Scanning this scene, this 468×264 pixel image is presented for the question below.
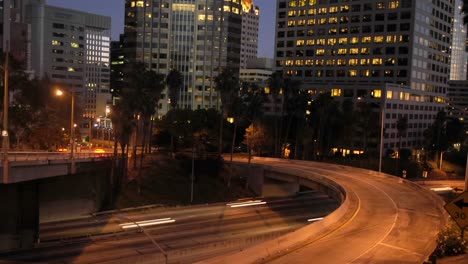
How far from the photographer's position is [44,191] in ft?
170

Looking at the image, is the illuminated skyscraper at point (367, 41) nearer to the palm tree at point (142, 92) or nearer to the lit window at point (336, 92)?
the lit window at point (336, 92)

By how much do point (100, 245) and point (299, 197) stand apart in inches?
1580

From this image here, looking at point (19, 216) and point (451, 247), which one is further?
point (19, 216)

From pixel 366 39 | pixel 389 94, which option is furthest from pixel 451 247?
pixel 366 39

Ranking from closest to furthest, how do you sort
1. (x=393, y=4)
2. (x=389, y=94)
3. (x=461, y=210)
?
(x=461, y=210), (x=389, y=94), (x=393, y=4)

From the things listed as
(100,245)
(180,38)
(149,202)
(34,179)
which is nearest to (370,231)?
(100,245)

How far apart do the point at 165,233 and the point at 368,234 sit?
26.6m

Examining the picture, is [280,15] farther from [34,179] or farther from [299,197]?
[34,179]

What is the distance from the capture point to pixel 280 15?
169625mm

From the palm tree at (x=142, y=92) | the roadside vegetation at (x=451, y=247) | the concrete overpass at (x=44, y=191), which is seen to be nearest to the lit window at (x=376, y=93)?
the palm tree at (x=142, y=92)

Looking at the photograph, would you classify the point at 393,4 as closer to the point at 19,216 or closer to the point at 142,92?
the point at 142,92

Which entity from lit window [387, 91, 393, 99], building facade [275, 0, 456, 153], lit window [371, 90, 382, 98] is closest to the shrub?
building facade [275, 0, 456, 153]

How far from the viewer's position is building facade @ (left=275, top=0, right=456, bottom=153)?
5576 inches

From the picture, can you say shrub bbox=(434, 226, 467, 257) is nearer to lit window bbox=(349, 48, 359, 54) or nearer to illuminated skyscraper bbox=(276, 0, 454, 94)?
illuminated skyscraper bbox=(276, 0, 454, 94)
